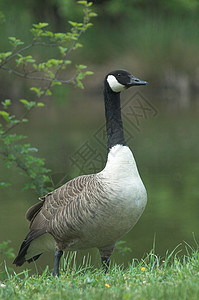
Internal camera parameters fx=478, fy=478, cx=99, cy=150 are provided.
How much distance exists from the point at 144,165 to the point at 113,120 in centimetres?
796

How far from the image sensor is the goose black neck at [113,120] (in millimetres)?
5070

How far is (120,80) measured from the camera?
16.6ft

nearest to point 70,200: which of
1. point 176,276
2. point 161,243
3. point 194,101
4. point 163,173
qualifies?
point 176,276

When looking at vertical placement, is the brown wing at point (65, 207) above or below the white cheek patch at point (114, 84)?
below

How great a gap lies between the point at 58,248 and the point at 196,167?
8059 mm

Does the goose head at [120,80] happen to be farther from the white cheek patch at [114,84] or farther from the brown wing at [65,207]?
the brown wing at [65,207]

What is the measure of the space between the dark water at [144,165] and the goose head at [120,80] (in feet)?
4.95

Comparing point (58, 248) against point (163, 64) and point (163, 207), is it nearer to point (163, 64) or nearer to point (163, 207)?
point (163, 207)

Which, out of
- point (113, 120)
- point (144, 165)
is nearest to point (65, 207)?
point (113, 120)

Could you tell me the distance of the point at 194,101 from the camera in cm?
2472

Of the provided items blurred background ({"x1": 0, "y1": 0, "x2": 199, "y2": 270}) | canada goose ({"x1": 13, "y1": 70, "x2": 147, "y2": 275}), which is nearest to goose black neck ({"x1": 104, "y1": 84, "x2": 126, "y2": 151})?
canada goose ({"x1": 13, "y1": 70, "x2": 147, "y2": 275})

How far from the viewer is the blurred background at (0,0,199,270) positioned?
30.8 feet

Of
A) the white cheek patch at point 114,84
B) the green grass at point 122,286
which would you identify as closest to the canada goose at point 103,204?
the white cheek patch at point 114,84

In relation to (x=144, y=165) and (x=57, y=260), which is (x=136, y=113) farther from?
(x=57, y=260)
